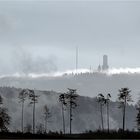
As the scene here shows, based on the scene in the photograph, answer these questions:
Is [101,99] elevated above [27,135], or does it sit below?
above

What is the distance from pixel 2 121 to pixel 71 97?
24.0m

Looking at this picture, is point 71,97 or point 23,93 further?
point 23,93

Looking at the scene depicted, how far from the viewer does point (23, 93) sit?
14888cm

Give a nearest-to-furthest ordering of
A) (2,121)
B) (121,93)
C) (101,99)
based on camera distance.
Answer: (2,121) < (121,93) < (101,99)

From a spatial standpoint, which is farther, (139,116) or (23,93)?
(23,93)

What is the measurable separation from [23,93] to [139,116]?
4527cm

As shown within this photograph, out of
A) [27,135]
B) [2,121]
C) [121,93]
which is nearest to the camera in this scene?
[27,135]

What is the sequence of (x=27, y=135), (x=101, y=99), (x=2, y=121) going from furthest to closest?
(x=101, y=99) < (x=2, y=121) < (x=27, y=135)

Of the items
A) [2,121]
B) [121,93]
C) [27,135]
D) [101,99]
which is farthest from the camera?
[101,99]

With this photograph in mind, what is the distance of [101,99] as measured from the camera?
148 meters

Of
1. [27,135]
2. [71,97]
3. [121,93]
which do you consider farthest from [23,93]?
[27,135]

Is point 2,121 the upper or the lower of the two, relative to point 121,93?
lower

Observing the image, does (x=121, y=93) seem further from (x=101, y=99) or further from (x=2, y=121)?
(x=2, y=121)

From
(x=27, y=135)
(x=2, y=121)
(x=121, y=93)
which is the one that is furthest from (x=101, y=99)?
(x=27, y=135)
